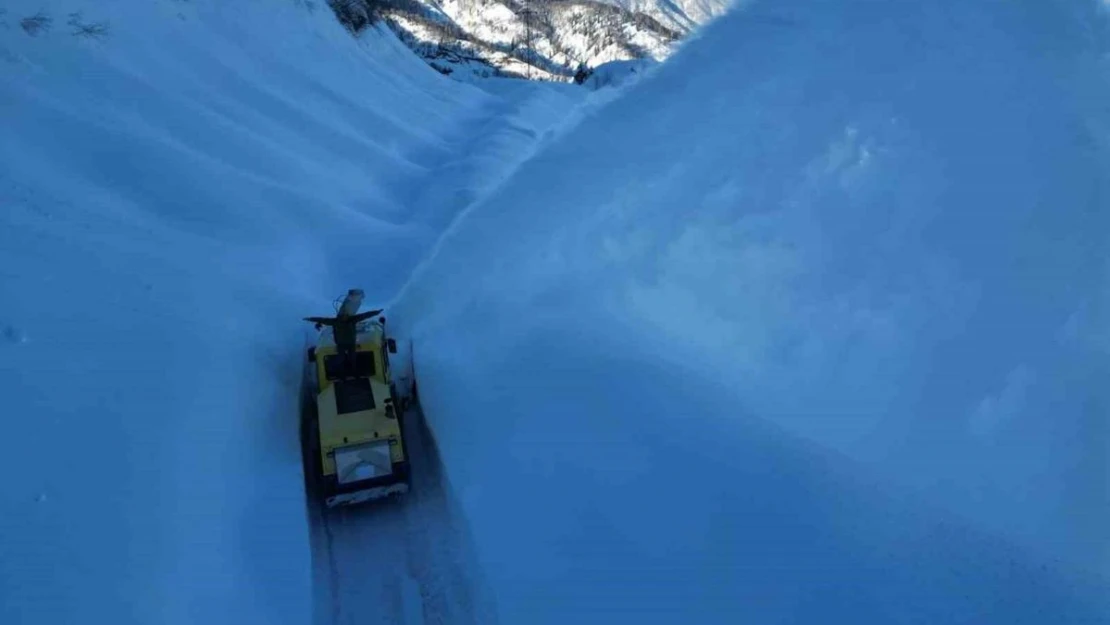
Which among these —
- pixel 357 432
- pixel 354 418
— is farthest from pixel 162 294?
pixel 357 432

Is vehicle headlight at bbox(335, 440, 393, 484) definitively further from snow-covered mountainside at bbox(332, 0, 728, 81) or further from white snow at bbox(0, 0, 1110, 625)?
snow-covered mountainside at bbox(332, 0, 728, 81)

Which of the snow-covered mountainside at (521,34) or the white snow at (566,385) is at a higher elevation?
the snow-covered mountainside at (521,34)

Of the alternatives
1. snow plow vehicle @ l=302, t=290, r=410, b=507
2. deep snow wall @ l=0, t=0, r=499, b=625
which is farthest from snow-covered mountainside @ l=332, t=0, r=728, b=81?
snow plow vehicle @ l=302, t=290, r=410, b=507

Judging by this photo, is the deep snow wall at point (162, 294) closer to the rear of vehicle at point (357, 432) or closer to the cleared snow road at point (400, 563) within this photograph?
the cleared snow road at point (400, 563)

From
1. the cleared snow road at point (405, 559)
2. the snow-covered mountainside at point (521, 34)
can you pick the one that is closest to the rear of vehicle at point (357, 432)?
the cleared snow road at point (405, 559)

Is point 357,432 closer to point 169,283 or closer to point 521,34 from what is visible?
point 169,283
